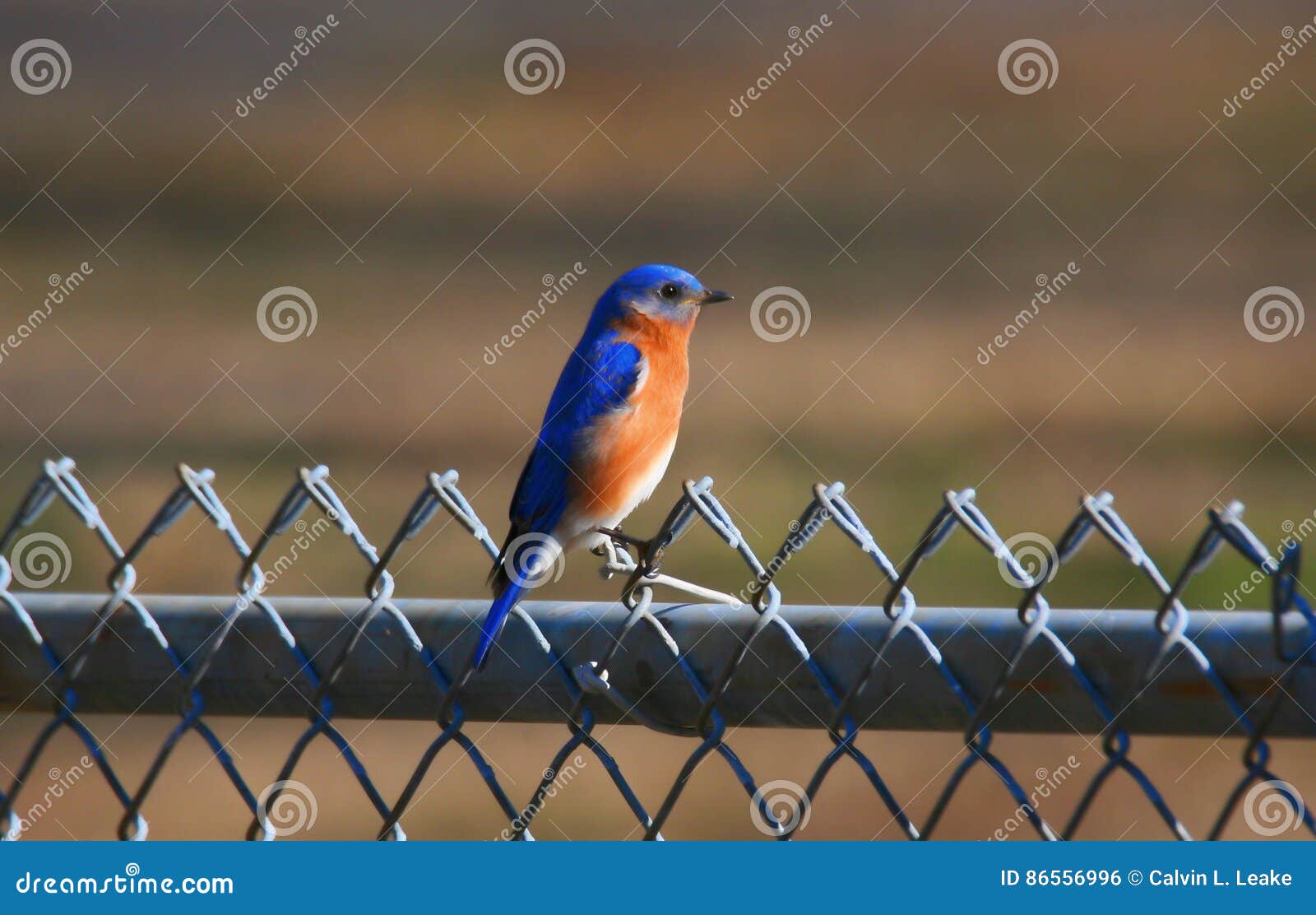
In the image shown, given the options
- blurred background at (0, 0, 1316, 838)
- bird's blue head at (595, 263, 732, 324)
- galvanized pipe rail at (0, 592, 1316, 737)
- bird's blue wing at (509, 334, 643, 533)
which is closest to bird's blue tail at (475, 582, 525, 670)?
galvanized pipe rail at (0, 592, 1316, 737)

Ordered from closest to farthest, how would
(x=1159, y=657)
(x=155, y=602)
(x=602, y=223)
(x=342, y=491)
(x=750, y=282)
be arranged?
(x=1159, y=657) < (x=155, y=602) < (x=342, y=491) < (x=750, y=282) < (x=602, y=223)

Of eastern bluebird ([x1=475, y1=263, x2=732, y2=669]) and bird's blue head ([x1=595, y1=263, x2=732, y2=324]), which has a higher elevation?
bird's blue head ([x1=595, y1=263, x2=732, y2=324])

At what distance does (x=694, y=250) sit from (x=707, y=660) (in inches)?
287

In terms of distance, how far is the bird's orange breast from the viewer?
3.63m

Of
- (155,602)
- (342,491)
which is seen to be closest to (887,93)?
(342,491)

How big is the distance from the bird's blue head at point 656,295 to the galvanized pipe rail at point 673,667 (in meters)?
1.83

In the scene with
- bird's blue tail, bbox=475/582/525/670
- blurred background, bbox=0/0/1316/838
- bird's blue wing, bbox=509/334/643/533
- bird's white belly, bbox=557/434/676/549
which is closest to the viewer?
bird's blue tail, bbox=475/582/525/670

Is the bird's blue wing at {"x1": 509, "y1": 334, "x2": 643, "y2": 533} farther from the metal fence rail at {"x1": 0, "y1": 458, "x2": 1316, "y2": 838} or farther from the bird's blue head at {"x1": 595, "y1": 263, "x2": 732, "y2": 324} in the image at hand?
the metal fence rail at {"x1": 0, "y1": 458, "x2": 1316, "y2": 838}

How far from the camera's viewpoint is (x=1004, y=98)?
379 inches

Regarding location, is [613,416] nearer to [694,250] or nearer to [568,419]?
[568,419]

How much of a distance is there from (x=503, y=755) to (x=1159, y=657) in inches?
173

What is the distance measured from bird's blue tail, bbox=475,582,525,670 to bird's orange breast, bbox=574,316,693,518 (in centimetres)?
142

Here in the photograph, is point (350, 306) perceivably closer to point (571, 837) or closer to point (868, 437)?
point (868, 437)

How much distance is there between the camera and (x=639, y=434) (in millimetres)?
3705
